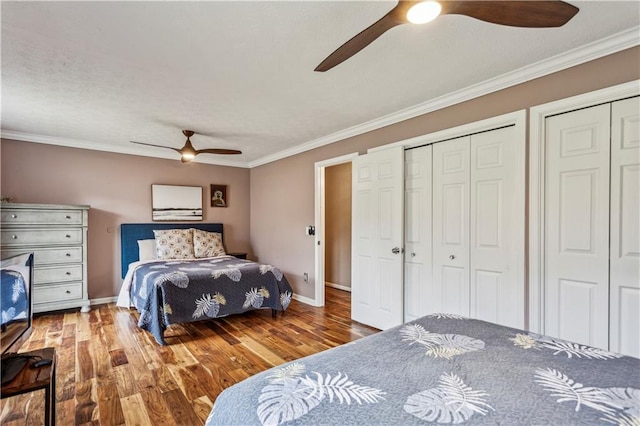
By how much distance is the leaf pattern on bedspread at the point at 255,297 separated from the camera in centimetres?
374

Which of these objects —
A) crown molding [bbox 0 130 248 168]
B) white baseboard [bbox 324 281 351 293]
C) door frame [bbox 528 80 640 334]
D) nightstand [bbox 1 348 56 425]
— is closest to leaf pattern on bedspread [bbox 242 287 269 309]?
white baseboard [bbox 324 281 351 293]

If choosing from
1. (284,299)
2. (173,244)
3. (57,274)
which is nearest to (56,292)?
(57,274)

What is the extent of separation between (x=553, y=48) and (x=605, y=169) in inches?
34.3

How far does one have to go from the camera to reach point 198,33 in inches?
75.5

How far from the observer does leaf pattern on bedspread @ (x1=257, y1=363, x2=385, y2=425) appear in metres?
0.89

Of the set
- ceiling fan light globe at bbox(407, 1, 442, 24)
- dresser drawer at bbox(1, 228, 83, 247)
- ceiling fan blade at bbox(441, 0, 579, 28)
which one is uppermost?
ceiling fan blade at bbox(441, 0, 579, 28)

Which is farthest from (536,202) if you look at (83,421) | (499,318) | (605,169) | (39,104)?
(39,104)

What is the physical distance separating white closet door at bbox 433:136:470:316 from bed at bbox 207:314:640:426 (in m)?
1.49

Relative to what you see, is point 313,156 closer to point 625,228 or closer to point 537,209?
point 537,209

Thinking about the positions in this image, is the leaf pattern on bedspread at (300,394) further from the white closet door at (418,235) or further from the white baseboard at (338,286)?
the white baseboard at (338,286)

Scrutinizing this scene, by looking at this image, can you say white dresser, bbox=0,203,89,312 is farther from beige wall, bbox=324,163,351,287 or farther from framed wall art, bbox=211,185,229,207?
beige wall, bbox=324,163,351,287

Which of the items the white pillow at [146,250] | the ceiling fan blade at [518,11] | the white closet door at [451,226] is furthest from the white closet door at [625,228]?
the white pillow at [146,250]

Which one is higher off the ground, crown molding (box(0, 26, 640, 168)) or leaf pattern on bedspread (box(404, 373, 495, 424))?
crown molding (box(0, 26, 640, 168))

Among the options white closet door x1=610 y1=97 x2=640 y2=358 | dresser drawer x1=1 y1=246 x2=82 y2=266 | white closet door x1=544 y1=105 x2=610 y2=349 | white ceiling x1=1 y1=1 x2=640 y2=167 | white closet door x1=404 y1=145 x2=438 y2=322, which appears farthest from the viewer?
dresser drawer x1=1 y1=246 x2=82 y2=266
